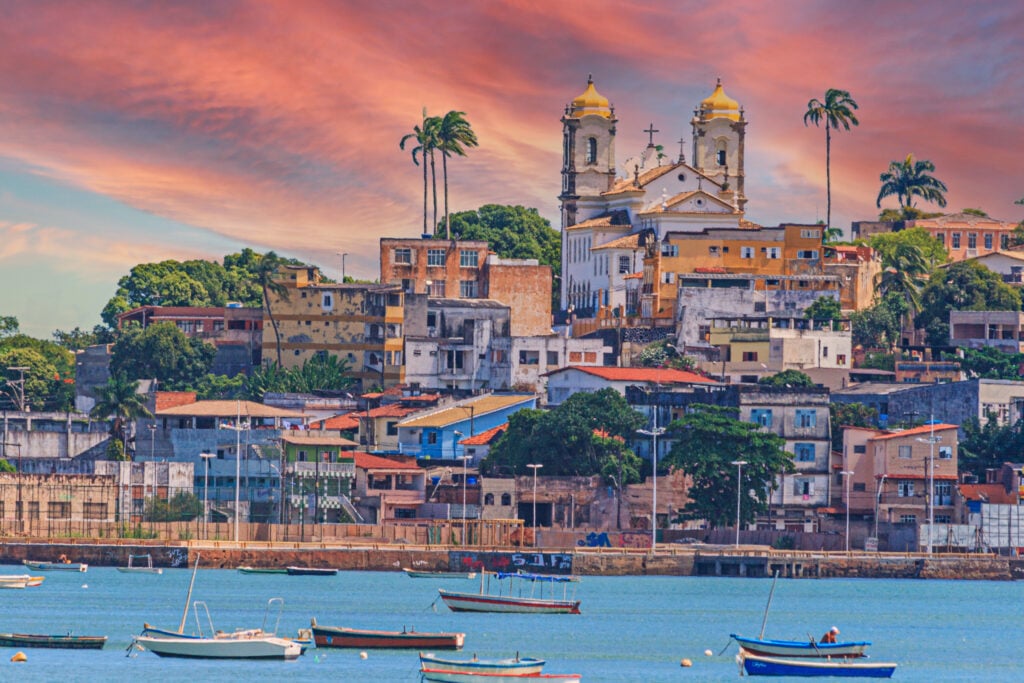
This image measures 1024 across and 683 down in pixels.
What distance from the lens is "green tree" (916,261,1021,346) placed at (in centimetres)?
15212

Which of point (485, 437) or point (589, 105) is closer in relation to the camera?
point (485, 437)

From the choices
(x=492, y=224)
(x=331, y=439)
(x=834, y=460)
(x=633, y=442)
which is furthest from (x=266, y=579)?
(x=492, y=224)

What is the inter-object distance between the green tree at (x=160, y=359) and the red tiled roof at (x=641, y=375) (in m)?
30.3

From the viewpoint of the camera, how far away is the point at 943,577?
11325 cm

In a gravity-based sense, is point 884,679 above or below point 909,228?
below

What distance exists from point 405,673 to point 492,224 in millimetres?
115612

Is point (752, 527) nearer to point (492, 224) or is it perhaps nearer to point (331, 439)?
point (331, 439)

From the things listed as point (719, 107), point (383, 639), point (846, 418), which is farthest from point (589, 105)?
point (383, 639)

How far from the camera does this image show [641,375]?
433 feet

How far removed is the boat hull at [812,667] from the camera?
74062 millimetres

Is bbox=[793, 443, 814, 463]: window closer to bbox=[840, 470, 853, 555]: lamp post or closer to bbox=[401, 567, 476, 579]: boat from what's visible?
bbox=[840, 470, 853, 555]: lamp post

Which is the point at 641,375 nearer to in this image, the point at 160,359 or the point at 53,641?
the point at 160,359

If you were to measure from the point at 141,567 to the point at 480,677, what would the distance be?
44.1 meters

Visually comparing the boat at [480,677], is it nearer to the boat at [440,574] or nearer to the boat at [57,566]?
the boat at [440,574]
